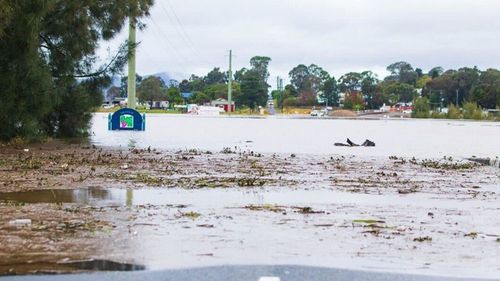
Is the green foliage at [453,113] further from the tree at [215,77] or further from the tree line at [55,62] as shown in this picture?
the tree at [215,77]

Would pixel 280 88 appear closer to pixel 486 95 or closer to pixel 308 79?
pixel 308 79

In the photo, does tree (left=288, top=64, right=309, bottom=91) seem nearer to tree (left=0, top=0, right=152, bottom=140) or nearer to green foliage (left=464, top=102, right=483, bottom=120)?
green foliage (left=464, top=102, right=483, bottom=120)

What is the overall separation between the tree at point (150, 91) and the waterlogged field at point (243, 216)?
430 ft

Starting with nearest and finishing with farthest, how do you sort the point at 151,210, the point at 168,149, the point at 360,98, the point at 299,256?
1. the point at 299,256
2. the point at 151,210
3. the point at 168,149
4. the point at 360,98

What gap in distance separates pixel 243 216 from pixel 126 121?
28147 mm

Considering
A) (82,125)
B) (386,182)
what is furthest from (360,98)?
(386,182)

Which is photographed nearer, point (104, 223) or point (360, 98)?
point (104, 223)

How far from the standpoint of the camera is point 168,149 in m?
22.2

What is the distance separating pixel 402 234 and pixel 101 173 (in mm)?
7477

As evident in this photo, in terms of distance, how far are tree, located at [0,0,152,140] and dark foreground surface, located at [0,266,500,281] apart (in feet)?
41.9

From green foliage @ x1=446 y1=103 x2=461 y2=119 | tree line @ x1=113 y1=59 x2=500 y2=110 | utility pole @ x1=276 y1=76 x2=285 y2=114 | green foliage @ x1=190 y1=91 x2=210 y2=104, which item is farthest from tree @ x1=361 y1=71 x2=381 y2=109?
green foliage @ x1=446 y1=103 x2=461 y2=119

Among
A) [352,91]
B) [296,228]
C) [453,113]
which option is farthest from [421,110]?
[296,228]

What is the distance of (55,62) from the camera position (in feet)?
75.4

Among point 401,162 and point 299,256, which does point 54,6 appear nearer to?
point 401,162
